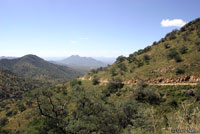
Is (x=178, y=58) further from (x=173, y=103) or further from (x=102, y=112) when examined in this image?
(x=102, y=112)

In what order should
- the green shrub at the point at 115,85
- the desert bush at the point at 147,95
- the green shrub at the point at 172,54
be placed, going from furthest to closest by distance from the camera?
the green shrub at the point at 172,54 → the green shrub at the point at 115,85 → the desert bush at the point at 147,95

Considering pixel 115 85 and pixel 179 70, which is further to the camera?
pixel 115 85

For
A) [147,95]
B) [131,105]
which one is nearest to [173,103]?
[147,95]

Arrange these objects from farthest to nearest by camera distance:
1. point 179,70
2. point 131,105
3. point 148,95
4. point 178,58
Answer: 1. point 178,58
2. point 179,70
3. point 148,95
4. point 131,105

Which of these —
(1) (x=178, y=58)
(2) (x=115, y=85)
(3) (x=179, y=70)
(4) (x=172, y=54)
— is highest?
(4) (x=172, y=54)

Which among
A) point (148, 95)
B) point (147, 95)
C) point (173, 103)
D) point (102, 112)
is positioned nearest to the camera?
point (102, 112)

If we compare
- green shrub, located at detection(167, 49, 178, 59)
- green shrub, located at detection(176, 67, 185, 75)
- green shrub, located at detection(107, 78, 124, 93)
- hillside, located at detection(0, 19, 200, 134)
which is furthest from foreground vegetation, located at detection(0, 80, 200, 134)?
green shrub, located at detection(167, 49, 178, 59)

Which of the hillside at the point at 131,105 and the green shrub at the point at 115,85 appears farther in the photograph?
the green shrub at the point at 115,85

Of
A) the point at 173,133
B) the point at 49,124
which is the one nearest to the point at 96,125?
the point at 49,124

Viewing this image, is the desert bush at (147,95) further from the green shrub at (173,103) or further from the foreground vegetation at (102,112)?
the green shrub at (173,103)

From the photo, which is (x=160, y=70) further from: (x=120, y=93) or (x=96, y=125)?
(x=96, y=125)

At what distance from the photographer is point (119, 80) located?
38.6m

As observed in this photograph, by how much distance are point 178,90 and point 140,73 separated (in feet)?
45.1

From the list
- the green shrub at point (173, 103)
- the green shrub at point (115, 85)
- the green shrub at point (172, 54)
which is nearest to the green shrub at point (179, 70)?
the green shrub at point (172, 54)
